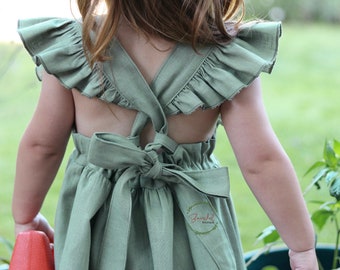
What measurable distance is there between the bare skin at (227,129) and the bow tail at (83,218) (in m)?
0.09

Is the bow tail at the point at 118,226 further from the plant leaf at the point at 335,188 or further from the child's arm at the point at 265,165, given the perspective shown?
the plant leaf at the point at 335,188

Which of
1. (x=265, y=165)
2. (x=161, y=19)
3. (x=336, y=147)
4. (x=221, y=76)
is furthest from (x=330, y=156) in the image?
(x=161, y=19)

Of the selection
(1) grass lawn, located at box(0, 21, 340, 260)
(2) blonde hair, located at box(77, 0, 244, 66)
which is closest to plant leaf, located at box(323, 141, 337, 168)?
(2) blonde hair, located at box(77, 0, 244, 66)

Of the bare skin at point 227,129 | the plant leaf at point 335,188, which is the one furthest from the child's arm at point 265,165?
the plant leaf at point 335,188

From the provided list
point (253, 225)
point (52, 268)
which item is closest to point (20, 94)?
point (253, 225)

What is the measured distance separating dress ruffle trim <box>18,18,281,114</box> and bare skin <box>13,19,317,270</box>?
0.10 feet

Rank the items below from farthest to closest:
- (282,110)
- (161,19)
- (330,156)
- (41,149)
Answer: (282,110), (330,156), (41,149), (161,19)

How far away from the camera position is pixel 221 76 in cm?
119

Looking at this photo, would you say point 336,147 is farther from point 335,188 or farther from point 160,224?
point 160,224

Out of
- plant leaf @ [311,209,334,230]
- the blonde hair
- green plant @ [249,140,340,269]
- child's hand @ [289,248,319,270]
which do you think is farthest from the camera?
plant leaf @ [311,209,334,230]

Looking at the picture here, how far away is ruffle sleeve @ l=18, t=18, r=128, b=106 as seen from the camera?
3.94 feet

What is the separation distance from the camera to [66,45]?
4.00 ft

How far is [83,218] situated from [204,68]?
311 millimetres

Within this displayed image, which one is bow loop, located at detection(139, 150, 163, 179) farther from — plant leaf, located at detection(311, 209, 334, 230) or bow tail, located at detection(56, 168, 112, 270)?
plant leaf, located at detection(311, 209, 334, 230)
